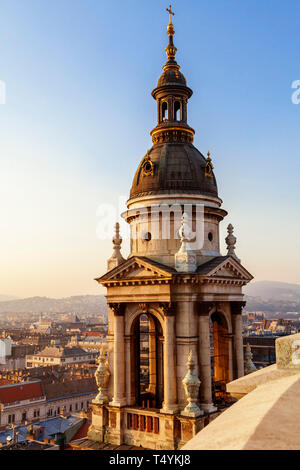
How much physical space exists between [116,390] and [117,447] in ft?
9.55

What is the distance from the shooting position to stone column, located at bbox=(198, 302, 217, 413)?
988 inches

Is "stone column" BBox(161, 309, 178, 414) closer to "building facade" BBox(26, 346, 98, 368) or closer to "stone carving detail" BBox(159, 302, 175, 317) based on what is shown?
"stone carving detail" BBox(159, 302, 175, 317)

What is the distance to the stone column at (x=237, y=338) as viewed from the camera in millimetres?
28594

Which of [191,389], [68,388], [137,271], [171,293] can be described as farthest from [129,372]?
[68,388]

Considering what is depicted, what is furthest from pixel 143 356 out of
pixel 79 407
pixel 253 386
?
pixel 253 386

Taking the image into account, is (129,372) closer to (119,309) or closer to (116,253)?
(119,309)

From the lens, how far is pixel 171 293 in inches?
996

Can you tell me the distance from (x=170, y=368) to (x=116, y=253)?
27.3ft

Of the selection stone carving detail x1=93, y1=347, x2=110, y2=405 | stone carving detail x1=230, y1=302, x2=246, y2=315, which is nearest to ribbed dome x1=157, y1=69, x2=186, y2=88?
stone carving detail x1=230, y1=302, x2=246, y2=315

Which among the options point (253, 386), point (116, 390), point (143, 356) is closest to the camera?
point (253, 386)

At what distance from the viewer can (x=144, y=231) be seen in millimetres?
28359

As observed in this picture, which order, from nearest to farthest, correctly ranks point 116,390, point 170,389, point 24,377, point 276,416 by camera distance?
point 276,416
point 170,389
point 116,390
point 24,377

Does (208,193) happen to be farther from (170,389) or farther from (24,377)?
(24,377)

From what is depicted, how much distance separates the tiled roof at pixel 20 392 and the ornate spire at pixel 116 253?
8422cm
